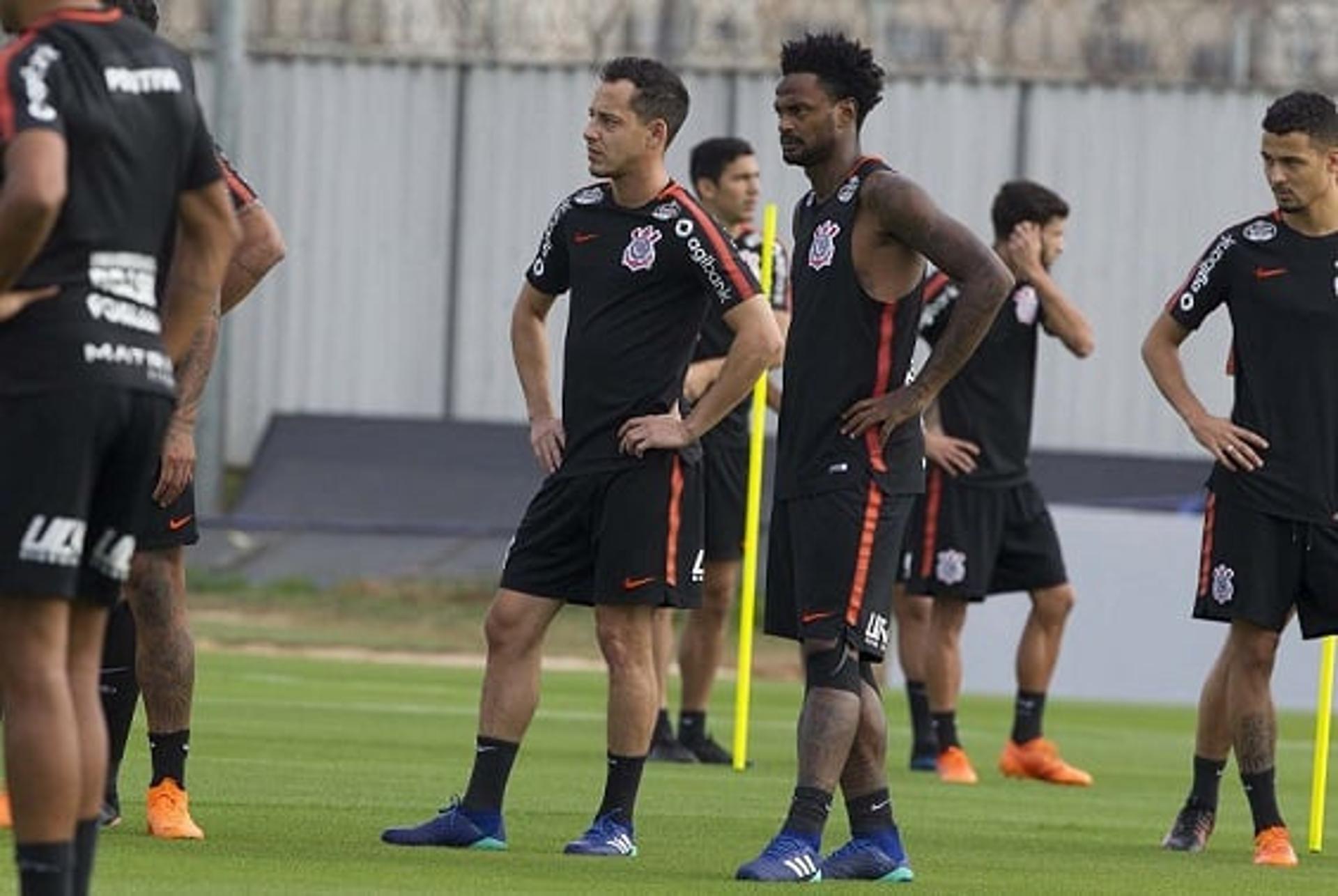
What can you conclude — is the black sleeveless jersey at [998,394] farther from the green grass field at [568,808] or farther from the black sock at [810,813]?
the black sock at [810,813]

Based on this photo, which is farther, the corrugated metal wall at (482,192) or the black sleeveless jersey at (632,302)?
the corrugated metal wall at (482,192)

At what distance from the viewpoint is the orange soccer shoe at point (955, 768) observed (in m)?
15.3

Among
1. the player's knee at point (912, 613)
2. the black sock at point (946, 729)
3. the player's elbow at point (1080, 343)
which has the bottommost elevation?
the black sock at point (946, 729)

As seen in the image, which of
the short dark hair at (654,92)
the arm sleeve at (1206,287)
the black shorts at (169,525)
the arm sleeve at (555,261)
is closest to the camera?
the black shorts at (169,525)

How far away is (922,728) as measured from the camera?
52.4 ft

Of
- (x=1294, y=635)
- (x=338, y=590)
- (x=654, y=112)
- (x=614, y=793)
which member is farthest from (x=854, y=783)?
(x=338, y=590)

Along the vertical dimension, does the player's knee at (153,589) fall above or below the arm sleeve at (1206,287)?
below

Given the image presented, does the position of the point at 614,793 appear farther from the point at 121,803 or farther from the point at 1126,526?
the point at 1126,526

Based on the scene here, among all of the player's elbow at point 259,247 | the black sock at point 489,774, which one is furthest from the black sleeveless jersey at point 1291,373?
the player's elbow at point 259,247

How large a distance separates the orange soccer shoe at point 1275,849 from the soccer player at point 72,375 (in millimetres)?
5237

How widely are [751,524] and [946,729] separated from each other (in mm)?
1285

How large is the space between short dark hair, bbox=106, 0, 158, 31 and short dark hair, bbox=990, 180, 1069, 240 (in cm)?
617

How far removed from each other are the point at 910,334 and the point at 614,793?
1.73m

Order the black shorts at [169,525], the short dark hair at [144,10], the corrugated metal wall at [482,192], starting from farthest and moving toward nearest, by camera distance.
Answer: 1. the corrugated metal wall at [482,192]
2. the black shorts at [169,525]
3. the short dark hair at [144,10]
